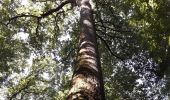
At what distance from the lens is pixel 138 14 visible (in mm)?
7961

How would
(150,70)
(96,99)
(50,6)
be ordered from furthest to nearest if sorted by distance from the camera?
(50,6) → (150,70) → (96,99)

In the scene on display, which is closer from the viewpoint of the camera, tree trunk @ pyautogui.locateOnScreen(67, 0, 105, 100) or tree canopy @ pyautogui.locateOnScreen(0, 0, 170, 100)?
tree trunk @ pyautogui.locateOnScreen(67, 0, 105, 100)

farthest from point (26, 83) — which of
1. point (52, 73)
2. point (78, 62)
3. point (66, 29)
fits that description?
point (78, 62)

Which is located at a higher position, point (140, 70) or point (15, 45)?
point (15, 45)

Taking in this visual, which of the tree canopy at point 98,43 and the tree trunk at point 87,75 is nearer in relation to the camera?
the tree trunk at point 87,75

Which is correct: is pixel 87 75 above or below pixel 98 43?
below

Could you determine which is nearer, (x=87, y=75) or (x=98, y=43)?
(x=87, y=75)

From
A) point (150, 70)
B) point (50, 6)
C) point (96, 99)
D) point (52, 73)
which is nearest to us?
point (96, 99)

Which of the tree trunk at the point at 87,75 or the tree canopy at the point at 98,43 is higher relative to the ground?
the tree canopy at the point at 98,43

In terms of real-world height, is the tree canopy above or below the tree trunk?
above

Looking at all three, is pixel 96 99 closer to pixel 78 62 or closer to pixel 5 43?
pixel 78 62

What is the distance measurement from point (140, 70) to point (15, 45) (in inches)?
320

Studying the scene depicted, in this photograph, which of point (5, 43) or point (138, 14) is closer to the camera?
point (138, 14)

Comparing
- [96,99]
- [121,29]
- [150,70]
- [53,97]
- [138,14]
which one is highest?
[121,29]
